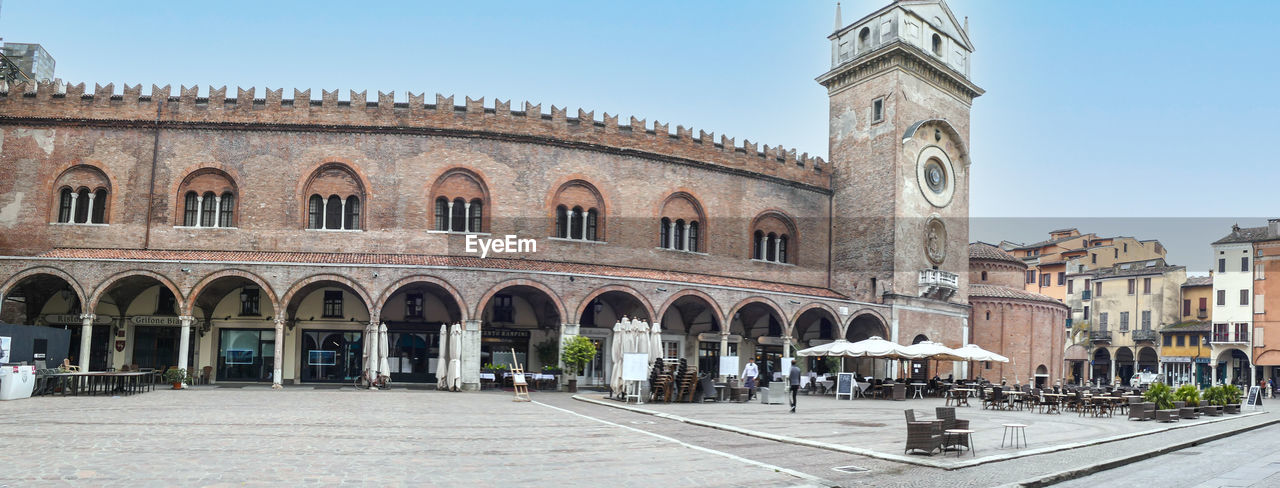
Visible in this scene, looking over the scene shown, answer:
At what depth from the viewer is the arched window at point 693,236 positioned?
36.0 m

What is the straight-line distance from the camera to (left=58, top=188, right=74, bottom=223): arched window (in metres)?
29.8

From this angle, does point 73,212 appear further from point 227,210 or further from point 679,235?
point 679,235

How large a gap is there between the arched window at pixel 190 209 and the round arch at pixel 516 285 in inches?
389

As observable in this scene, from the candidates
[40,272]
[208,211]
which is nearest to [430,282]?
[208,211]

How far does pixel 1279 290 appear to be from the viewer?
53.1 metres

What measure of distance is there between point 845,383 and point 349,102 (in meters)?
18.9

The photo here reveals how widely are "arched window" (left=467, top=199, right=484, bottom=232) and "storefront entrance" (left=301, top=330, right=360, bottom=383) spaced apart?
5297 millimetres

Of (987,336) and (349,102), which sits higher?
(349,102)

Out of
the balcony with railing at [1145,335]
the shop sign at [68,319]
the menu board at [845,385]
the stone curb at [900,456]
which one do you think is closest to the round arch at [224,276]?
the shop sign at [68,319]

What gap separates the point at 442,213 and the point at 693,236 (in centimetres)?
1000

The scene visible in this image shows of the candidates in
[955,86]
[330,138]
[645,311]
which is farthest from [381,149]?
[955,86]

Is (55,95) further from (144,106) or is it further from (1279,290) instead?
(1279,290)

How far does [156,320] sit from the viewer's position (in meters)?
30.4

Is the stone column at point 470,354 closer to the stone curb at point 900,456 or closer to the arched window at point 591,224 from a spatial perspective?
the arched window at point 591,224
